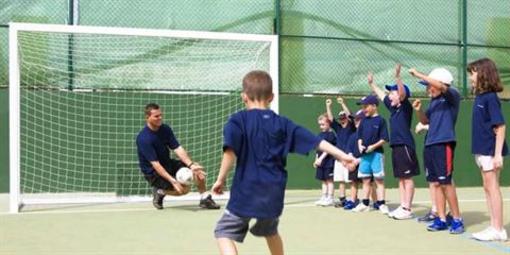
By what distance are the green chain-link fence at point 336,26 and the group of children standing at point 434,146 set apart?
3060 millimetres

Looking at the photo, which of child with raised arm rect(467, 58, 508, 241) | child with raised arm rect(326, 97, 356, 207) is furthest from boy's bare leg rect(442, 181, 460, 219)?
child with raised arm rect(326, 97, 356, 207)

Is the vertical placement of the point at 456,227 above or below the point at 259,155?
below

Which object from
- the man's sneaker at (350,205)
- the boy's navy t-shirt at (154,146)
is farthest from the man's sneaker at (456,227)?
the boy's navy t-shirt at (154,146)

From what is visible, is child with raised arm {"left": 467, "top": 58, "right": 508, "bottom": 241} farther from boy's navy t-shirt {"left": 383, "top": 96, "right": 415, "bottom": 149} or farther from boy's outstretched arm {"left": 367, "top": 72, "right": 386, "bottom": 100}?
boy's outstretched arm {"left": 367, "top": 72, "right": 386, "bottom": 100}

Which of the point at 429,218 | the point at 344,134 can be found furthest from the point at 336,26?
the point at 429,218

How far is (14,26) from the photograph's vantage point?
7.97 metres

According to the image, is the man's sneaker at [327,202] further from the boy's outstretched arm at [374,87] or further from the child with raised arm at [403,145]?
the boy's outstretched arm at [374,87]

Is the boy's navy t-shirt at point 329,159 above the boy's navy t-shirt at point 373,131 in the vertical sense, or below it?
Result: below

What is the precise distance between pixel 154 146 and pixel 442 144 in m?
3.62

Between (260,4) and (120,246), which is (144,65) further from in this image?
(120,246)

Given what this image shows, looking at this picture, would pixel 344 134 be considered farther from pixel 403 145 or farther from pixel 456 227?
pixel 456 227

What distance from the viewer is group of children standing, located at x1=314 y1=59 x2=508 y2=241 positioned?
5836 mm

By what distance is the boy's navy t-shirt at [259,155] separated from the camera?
12.9 ft

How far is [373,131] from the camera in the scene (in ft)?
25.8
